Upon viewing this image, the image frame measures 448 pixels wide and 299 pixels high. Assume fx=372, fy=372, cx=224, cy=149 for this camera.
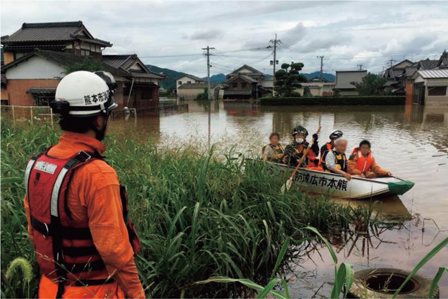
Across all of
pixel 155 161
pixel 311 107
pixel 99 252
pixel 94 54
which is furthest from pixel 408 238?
pixel 311 107

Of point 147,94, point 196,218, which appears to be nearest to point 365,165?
point 196,218

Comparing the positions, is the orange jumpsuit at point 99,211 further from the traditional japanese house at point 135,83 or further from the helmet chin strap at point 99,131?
the traditional japanese house at point 135,83

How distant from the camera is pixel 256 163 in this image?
233 inches

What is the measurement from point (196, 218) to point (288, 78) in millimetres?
40403

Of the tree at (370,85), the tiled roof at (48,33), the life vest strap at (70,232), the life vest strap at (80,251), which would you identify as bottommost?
the life vest strap at (80,251)

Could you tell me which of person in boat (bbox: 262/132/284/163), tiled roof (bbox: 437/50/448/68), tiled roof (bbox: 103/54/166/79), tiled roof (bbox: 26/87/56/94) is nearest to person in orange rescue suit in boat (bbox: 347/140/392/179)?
person in boat (bbox: 262/132/284/163)

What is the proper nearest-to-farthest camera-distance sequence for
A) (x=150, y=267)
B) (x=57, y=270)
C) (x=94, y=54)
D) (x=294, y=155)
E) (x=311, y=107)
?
(x=57, y=270) < (x=150, y=267) < (x=294, y=155) < (x=94, y=54) < (x=311, y=107)

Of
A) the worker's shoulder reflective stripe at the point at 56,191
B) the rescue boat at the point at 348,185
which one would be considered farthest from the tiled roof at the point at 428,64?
the worker's shoulder reflective stripe at the point at 56,191

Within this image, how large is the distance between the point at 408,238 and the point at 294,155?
285cm

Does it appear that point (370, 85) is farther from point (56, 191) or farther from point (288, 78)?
point (56, 191)

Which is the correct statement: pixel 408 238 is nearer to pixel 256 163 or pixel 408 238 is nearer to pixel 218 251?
pixel 256 163

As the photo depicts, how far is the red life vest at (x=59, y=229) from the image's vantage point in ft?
5.82

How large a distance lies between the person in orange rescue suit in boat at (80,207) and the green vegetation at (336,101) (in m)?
38.3

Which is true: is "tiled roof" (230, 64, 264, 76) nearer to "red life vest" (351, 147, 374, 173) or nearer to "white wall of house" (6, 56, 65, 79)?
"white wall of house" (6, 56, 65, 79)
